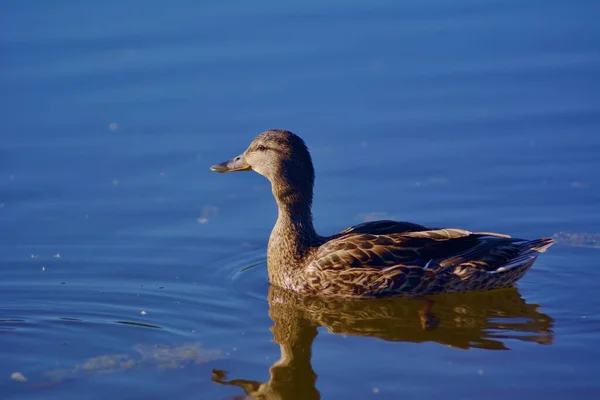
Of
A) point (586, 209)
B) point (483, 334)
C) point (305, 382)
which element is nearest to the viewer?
point (305, 382)

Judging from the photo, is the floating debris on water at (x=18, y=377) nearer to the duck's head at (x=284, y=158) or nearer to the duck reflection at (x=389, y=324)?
the duck reflection at (x=389, y=324)

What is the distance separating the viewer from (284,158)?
10.5 m

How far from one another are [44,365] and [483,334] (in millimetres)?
3374

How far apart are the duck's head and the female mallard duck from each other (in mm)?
596

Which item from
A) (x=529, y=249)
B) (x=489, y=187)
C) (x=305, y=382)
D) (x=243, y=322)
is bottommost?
(x=305, y=382)

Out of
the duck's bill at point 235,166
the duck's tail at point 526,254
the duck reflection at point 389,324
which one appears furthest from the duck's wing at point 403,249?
the duck's bill at point 235,166

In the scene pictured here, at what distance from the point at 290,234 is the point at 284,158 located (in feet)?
2.34

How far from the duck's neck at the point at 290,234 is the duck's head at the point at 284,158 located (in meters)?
0.06

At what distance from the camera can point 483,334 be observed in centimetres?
881

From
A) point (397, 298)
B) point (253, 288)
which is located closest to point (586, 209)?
point (397, 298)

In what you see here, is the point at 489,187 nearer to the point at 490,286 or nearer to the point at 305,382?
the point at 490,286

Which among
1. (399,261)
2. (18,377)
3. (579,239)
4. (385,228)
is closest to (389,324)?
(399,261)

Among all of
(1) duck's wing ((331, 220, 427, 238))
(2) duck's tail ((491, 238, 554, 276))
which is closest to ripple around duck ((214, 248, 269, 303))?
(1) duck's wing ((331, 220, 427, 238))

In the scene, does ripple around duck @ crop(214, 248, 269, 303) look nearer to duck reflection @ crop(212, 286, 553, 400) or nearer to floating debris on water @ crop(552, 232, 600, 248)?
duck reflection @ crop(212, 286, 553, 400)
